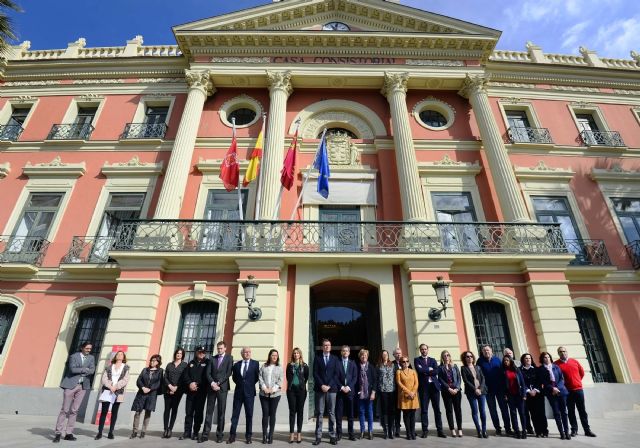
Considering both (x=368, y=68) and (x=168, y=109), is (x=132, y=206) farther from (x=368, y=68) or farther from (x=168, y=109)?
(x=368, y=68)

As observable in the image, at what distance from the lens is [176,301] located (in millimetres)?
10008

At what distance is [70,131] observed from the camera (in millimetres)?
14164

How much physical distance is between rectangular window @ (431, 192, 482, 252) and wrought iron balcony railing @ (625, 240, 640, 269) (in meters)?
5.13

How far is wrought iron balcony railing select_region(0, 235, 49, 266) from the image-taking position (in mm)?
11430

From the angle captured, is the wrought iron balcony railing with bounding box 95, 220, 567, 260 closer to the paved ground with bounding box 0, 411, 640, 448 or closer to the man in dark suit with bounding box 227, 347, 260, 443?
the man in dark suit with bounding box 227, 347, 260, 443

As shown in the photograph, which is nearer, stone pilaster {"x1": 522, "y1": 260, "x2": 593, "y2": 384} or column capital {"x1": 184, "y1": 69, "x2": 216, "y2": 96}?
stone pilaster {"x1": 522, "y1": 260, "x2": 593, "y2": 384}

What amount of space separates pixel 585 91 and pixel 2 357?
2348 centimetres

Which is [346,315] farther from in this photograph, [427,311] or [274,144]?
[274,144]

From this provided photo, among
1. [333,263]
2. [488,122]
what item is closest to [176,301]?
[333,263]

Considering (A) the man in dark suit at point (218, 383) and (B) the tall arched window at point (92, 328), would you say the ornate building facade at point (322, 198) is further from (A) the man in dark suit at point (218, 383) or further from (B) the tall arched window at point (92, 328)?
(A) the man in dark suit at point (218, 383)

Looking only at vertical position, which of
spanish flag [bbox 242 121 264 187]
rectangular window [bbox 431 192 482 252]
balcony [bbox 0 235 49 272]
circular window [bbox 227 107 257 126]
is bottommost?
balcony [bbox 0 235 49 272]

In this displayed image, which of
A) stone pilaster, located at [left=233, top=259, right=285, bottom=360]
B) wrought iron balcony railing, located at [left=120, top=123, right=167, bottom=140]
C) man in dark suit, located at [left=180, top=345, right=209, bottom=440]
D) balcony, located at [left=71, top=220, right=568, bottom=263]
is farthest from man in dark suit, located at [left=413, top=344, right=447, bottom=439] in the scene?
wrought iron balcony railing, located at [left=120, top=123, right=167, bottom=140]

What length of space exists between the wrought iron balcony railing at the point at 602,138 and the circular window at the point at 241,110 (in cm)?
1311

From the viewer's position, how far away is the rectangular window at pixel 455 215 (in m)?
11.0
